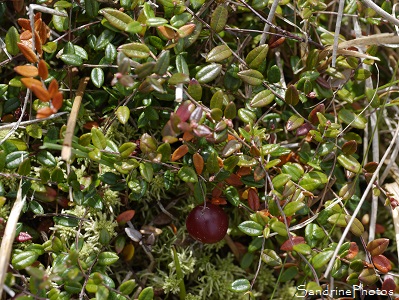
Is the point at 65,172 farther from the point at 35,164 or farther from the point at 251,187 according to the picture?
the point at 251,187

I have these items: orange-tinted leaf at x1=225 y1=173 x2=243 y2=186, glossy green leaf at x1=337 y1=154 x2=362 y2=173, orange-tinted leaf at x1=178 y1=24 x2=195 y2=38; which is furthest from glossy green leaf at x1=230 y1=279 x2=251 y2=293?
orange-tinted leaf at x1=178 y1=24 x2=195 y2=38

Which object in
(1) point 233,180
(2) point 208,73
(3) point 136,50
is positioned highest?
(3) point 136,50

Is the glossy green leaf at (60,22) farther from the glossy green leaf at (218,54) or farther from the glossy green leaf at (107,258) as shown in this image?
the glossy green leaf at (107,258)

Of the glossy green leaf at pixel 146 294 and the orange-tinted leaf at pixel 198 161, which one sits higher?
the orange-tinted leaf at pixel 198 161

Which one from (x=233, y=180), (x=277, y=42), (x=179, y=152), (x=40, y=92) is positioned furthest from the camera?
(x=277, y=42)

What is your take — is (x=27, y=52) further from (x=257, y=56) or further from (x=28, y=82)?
(x=257, y=56)

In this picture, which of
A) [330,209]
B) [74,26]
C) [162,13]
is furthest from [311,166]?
[74,26]

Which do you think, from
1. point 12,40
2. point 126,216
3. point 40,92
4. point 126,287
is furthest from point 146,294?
point 12,40

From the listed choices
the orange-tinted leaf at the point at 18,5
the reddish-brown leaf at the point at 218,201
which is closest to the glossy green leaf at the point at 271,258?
the reddish-brown leaf at the point at 218,201
